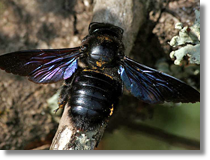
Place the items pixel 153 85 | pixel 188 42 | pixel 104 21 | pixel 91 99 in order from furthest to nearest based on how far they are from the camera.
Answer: pixel 188 42
pixel 104 21
pixel 153 85
pixel 91 99

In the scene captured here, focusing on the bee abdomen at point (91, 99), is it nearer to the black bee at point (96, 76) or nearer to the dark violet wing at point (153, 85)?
the black bee at point (96, 76)

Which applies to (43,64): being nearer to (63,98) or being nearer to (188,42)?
(63,98)

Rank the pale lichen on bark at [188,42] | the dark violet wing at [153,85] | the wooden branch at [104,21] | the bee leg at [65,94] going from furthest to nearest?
the pale lichen on bark at [188,42] → the bee leg at [65,94] → the dark violet wing at [153,85] → the wooden branch at [104,21]

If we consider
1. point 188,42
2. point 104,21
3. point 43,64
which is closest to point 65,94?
point 43,64

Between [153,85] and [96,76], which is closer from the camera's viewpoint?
[96,76]

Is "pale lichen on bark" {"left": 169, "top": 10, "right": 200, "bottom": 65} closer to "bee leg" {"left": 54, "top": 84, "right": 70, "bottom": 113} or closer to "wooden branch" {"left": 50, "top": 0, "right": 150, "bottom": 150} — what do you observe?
"wooden branch" {"left": 50, "top": 0, "right": 150, "bottom": 150}

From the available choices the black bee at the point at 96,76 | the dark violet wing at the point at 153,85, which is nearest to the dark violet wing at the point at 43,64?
the black bee at the point at 96,76

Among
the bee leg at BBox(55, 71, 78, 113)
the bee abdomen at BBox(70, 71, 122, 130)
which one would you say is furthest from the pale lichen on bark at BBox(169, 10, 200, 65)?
the bee leg at BBox(55, 71, 78, 113)
